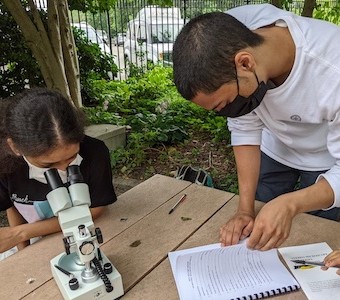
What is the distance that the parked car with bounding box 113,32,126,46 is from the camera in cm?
757

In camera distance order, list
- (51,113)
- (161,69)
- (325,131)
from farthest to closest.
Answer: (161,69)
(325,131)
(51,113)

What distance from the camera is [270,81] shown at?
4.11 ft

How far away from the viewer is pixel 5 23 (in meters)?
4.51

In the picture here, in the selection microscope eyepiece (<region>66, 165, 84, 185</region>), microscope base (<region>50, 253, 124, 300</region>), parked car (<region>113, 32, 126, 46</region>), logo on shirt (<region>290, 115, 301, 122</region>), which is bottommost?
parked car (<region>113, 32, 126, 46</region>)

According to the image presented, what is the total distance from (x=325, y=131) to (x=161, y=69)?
6134 millimetres

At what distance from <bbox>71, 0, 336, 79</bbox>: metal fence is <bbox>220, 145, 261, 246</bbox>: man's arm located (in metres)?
5.91

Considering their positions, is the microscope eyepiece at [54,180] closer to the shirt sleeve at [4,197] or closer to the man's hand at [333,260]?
the shirt sleeve at [4,197]

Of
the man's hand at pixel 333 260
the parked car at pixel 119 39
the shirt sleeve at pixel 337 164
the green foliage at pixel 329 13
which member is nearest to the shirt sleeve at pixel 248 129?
the shirt sleeve at pixel 337 164

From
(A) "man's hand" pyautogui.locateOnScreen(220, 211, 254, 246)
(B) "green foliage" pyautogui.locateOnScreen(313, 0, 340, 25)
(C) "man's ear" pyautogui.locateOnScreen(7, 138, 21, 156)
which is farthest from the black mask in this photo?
(B) "green foliage" pyautogui.locateOnScreen(313, 0, 340, 25)

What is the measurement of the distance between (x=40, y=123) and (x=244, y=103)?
2.18 feet

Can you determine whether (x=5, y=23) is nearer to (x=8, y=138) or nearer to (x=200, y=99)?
(x=8, y=138)

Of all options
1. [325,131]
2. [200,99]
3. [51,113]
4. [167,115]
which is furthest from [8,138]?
[167,115]

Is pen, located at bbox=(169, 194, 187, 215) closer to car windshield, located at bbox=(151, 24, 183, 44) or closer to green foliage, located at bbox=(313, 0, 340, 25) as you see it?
green foliage, located at bbox=(313, 0, 340, 25)

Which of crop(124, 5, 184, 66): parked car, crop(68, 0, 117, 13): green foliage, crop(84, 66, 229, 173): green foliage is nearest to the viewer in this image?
crop(84, 66, 229, 173): green foliage
